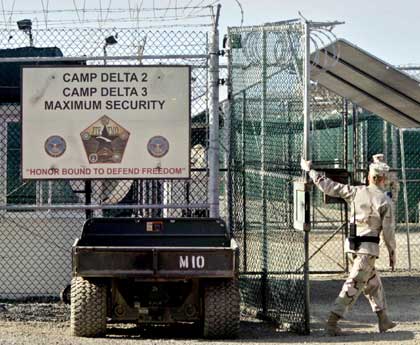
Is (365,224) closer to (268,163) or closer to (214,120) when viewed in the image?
(268,163)

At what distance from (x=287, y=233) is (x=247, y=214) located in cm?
90

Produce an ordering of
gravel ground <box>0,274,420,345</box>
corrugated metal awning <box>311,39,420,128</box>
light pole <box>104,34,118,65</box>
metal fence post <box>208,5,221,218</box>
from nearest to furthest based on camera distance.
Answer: gravel ground <box>0,274,420,345</box> < metal fence post <box>208,5,221,218</box> < light pole <box>104,34,118,65</box> < corrugated metal awning <box>311,39,420,128</box>

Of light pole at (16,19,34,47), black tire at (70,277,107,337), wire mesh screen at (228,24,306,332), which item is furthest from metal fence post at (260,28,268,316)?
light pole at (16,19,34,47)

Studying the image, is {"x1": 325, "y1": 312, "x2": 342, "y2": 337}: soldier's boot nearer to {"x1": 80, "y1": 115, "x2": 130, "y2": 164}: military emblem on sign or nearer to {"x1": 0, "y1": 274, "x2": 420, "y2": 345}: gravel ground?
{"x1": 0, "y1": 274, "x2": 420, "y2": 345}: gravel ground

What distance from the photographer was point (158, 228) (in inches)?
373

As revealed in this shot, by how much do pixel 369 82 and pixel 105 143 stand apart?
392 centimetres

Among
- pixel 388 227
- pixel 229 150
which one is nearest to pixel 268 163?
pixel 229 150

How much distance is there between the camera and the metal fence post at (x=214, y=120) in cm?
946

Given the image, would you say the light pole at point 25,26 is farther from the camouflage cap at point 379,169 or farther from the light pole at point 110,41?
the camouflage cap at point 379,169

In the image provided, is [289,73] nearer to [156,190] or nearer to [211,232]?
[211,232]

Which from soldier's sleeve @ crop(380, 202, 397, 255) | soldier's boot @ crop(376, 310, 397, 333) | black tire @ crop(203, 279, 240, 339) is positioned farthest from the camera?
soldier's boot @ crop(376, 310, 397, 333)

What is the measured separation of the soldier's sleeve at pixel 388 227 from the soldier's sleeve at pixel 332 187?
35 cm

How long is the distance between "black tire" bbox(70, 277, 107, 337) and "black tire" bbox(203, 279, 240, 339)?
96cm

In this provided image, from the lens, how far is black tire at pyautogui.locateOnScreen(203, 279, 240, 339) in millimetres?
8258
